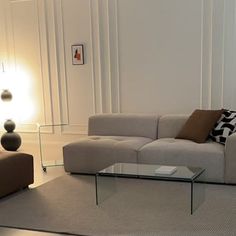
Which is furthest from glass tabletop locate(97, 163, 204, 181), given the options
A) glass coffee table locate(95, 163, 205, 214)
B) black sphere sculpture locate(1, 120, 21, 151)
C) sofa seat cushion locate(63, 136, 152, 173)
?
black sphere sculpture locate(1, 120, 21, 151)

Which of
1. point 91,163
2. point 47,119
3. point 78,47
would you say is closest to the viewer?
point 91,163

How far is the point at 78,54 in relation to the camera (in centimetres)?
557

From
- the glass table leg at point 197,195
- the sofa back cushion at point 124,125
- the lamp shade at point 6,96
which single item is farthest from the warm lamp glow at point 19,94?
the glass table leg at point 197,195

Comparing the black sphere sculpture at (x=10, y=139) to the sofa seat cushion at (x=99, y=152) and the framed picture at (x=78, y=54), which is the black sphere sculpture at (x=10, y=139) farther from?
the sofa seat cushion at (x=99, y=152)

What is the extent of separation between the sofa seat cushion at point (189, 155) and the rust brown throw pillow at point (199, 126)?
95mm

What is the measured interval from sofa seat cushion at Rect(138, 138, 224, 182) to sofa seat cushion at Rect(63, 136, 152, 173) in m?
0.15

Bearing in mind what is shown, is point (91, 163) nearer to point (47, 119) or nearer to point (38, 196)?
point (38, 196)

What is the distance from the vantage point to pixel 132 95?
5.38m

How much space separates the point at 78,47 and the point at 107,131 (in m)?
1.50

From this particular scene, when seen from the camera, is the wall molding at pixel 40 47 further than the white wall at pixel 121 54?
Yes

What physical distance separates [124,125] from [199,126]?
1001 mm

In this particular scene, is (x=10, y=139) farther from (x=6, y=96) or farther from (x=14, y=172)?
(x=14, y=172)

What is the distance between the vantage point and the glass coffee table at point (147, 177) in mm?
2997

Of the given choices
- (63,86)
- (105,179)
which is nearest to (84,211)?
(105,179)
